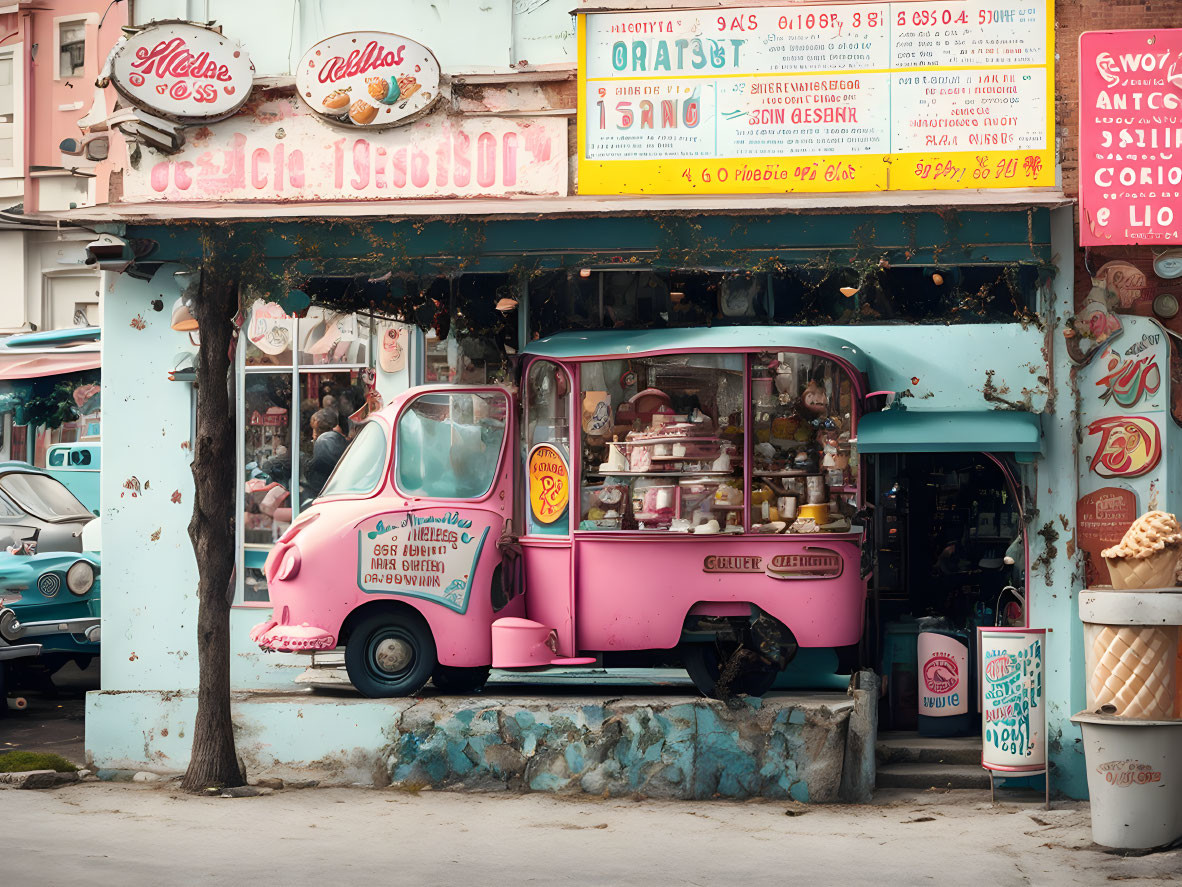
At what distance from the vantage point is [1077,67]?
9766 mm

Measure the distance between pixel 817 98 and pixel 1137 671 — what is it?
14.5 ft

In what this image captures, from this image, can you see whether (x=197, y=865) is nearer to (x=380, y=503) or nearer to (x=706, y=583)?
(x=380, y=503)

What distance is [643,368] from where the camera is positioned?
995 cm

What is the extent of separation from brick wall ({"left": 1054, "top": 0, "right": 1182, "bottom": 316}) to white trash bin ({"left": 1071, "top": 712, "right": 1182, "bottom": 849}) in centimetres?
308

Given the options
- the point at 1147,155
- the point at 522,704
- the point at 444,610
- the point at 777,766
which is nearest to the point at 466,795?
the point at 522,704

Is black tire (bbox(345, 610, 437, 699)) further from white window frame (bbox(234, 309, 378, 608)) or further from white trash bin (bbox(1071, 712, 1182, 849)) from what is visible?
white trash bin (bbox(1071, 712, 1182, 849))

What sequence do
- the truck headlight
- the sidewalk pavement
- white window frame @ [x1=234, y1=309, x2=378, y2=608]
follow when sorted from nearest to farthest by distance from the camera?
the sidewalk pavement, white window frame @ [x1=234, y1=309, x2=378, y2=608], the truck headlight

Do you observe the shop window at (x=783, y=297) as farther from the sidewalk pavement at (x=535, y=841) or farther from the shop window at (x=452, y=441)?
the sidewalk pavement at (x=535, y=841)

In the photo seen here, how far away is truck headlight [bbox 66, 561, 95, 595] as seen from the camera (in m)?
12.3

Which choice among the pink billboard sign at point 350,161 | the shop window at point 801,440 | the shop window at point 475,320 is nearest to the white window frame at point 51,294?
the pink billboard sign at point 350,161

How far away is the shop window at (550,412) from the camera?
9.98m

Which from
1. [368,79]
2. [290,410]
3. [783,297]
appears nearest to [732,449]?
[783,297]

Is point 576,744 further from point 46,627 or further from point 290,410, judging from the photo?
point 46,627

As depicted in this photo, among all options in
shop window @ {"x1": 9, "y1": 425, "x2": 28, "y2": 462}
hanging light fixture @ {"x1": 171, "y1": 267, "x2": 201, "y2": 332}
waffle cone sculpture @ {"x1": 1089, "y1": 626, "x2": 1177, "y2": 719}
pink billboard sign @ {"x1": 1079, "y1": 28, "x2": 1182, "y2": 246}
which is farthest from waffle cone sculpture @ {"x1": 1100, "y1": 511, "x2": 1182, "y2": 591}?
shop window @ {"x1": 9, "y1": 425, "x2": 28, "y2": 462}
